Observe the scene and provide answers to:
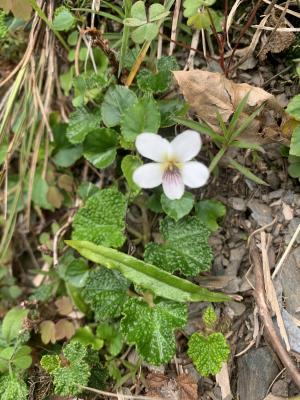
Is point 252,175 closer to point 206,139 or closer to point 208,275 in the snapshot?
point 206,139

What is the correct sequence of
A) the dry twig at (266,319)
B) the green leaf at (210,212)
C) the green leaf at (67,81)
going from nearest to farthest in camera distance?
the dry twig at (266,319)
the green leaf at (210,212)
the green leaf at (67,81)

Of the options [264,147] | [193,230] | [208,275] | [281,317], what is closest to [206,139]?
[264,147]

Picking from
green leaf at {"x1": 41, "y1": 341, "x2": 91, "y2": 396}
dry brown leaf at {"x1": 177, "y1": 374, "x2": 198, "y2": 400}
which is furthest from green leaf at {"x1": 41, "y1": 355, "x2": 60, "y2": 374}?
dry brown leaf at {"x1": 177, "y1": 374, "x2": 198, "y2": 400}

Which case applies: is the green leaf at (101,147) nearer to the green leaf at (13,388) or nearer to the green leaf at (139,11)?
the green leaf at (139,11)

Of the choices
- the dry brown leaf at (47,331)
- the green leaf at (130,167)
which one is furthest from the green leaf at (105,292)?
the green leaf at (130,167)

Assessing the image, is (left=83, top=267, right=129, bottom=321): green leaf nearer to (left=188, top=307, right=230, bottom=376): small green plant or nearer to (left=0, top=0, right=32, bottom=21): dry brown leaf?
(left=188, top=307, right=230, bottom=376): small green plant

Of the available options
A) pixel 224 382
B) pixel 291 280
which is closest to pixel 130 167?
pixel 291 280
